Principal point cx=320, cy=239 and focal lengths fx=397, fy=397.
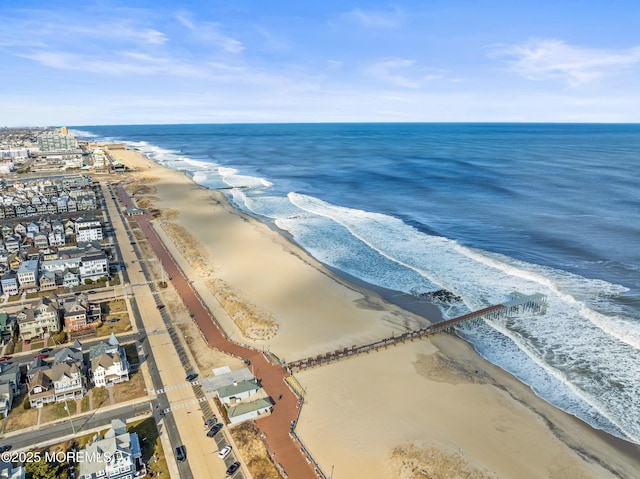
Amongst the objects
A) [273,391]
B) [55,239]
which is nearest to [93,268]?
[55,239]

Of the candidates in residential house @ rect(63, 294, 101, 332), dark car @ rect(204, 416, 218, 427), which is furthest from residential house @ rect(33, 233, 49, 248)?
dark car @ rect(204, 416, 218, 427)

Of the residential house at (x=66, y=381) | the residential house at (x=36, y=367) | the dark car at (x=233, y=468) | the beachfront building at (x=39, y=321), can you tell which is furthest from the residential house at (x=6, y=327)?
the dark car at (x=233, y=468)

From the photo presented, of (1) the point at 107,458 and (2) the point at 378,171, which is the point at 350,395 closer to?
(1) the point at 107,458

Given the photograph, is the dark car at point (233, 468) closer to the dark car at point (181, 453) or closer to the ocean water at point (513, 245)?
the dark car at point (181, 453)

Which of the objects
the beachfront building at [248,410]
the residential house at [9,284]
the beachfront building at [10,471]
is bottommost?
the beachfront building at [248,410]

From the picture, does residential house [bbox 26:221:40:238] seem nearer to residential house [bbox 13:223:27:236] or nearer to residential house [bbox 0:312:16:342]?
residential house [bbox 13:223:27:236]

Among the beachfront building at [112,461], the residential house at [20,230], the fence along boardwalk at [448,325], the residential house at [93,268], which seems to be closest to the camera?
the beachfront building at [112,461]
